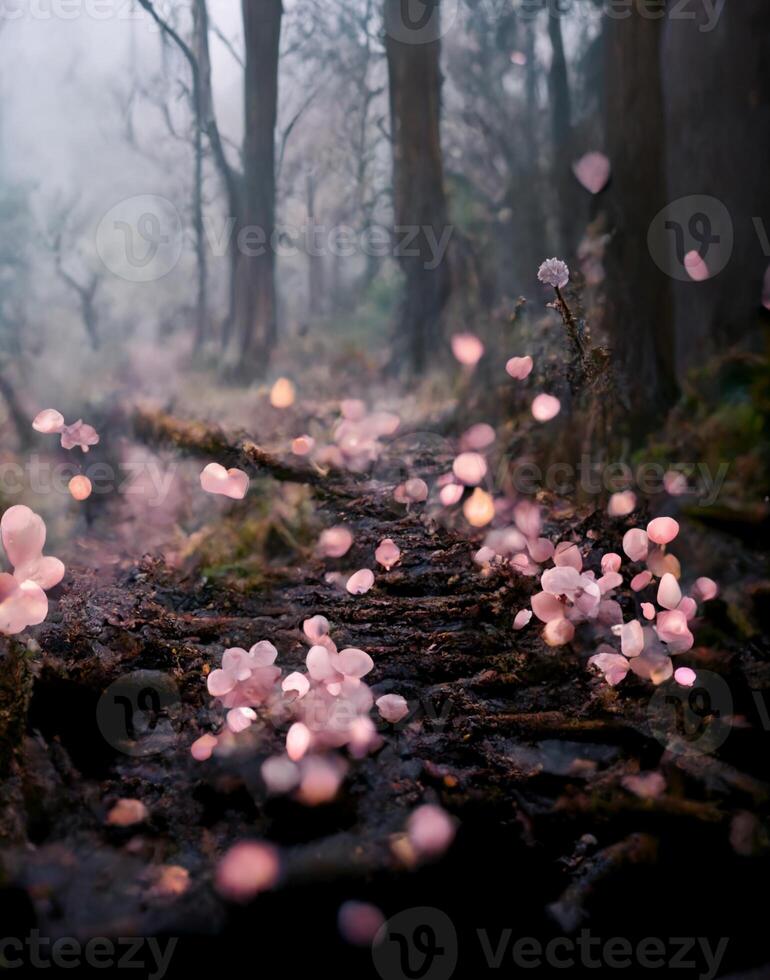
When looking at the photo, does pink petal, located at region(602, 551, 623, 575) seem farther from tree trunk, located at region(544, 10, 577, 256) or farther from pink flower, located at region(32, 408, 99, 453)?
pink flower, located at region(32, 408, 99, 453)

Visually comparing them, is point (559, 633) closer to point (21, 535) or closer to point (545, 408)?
point (545, 408)

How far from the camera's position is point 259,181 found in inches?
114

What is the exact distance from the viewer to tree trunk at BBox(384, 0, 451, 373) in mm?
3125

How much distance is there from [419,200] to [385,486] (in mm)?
1657

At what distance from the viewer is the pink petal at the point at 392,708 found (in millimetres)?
1613

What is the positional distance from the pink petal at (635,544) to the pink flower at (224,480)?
1398 mm

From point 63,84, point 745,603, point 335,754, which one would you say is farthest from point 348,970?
point 63,84

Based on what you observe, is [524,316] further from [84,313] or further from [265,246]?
[84,313]

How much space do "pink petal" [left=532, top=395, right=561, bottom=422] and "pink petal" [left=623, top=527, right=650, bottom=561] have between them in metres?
0.80

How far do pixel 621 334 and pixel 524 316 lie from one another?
1.53ft

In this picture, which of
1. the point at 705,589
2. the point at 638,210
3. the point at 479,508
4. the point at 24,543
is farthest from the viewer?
the point at 638,210

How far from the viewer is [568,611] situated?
193 centimetres

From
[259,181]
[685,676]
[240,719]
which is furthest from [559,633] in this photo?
[259,181]

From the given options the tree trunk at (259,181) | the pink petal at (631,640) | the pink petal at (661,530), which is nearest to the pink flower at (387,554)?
the pink petal at (631,640)
